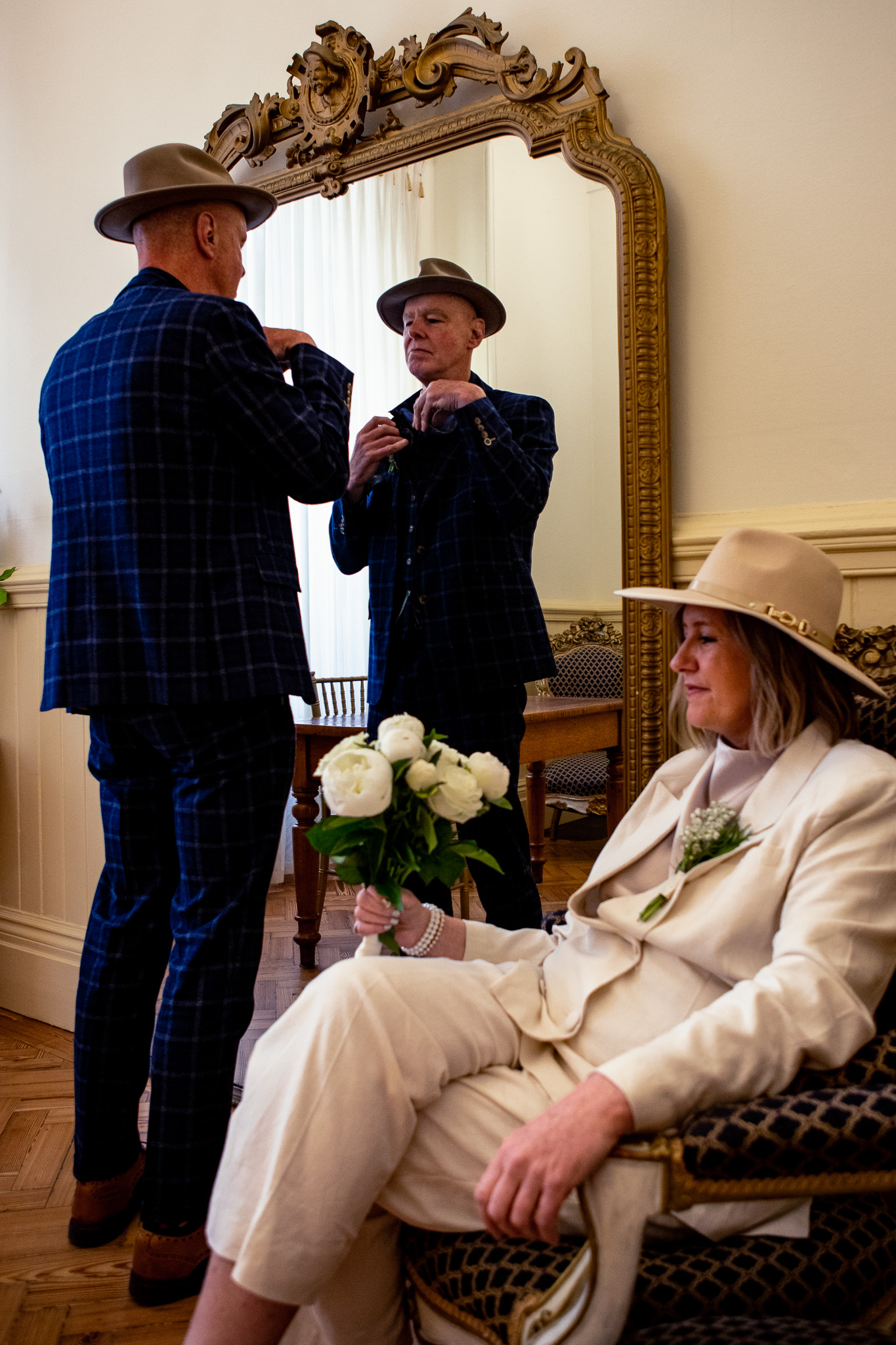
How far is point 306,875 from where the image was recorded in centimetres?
305

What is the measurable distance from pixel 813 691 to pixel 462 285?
1.32m

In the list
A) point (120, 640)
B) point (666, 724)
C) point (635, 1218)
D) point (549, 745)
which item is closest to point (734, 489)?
point (666, 724)

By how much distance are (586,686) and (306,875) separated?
1231mm

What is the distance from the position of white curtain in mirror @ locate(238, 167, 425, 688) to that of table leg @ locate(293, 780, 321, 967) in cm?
41

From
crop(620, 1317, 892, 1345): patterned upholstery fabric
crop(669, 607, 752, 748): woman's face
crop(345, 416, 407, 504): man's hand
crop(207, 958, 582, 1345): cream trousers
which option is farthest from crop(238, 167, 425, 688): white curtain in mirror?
crop(620, 1317, 892, 1345): patterned upholstery fabric

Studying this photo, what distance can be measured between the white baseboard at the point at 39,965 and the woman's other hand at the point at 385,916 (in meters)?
1.86

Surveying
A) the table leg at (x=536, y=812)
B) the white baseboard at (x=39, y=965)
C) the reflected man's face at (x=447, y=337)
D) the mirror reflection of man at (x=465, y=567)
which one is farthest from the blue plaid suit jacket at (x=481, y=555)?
the white baseboard at (x=39, y=965)

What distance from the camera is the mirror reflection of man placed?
2.14m

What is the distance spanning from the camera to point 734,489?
6.66ft

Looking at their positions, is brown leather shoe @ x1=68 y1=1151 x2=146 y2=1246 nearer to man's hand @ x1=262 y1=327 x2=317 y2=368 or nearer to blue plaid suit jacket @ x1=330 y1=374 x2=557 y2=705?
blue plaid suit jacket @ x1=330 y1=374 x2=557 y2=705

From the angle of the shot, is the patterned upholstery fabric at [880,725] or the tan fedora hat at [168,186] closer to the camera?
the patterned upholstery fabric at [880,725]

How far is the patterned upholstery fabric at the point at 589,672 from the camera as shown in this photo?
7.13ft

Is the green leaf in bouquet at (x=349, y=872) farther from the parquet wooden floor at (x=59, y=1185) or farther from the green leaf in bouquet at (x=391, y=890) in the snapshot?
the parquet wooden floor at (x=59, y=1185)

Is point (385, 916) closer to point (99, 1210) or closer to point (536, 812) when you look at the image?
point (536, 812)
